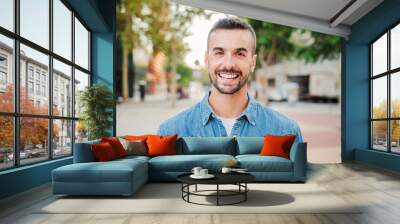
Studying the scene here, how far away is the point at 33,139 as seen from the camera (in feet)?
19.5

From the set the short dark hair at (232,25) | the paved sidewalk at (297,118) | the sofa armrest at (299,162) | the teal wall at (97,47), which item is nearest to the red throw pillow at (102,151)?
the teal wall at (97,47)

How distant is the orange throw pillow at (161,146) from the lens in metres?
6.80

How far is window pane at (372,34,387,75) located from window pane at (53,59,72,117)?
629 centimetres

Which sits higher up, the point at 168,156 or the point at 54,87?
the point at 54,87

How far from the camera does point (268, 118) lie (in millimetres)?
8781

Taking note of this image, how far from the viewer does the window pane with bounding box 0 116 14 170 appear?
4.99m

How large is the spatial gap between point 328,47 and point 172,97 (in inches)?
193

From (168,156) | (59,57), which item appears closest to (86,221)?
(168,156)

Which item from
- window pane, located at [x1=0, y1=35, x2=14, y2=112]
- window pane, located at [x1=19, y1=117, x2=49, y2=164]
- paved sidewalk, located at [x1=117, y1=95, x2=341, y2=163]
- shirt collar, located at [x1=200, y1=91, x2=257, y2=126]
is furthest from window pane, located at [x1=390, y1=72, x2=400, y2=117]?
window pane, located at [x1=0, y1=35, x2=14, y2=112]

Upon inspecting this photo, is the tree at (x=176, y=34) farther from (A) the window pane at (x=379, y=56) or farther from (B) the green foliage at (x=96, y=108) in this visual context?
(A) the window pane at (x=379, y=56)

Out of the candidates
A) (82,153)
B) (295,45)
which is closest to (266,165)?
(82,153)

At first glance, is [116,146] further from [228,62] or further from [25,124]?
[228,62]

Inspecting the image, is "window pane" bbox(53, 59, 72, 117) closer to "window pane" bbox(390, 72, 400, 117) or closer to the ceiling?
the ceiling

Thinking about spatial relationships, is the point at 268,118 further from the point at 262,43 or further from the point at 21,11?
the point at 21,11
